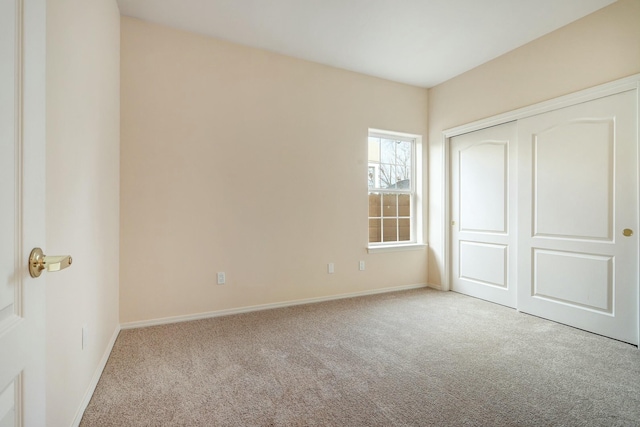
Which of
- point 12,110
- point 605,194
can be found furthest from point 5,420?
point 605,194

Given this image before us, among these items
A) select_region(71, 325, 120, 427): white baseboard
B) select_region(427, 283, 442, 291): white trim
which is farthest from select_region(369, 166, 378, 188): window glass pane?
select_region(71, 325, 120, 427): white baseboard

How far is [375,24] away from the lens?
9.86 ft

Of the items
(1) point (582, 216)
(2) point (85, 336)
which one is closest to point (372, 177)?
(1) point (582, 216)

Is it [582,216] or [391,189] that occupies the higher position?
[391,189]

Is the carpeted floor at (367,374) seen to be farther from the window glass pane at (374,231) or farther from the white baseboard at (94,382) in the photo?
the window glass pane at (374,231)

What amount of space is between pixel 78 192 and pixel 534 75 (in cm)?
408

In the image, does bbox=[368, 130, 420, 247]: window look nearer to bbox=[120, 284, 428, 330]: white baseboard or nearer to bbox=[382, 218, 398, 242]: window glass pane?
bbox=[382, 218, 398, 242]: window glass pane

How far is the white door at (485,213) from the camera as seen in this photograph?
11.7ft

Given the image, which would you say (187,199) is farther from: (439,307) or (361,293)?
(439,307)

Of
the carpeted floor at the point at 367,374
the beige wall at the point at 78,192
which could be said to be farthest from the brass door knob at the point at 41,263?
the carpeted floor at the point at 367,374

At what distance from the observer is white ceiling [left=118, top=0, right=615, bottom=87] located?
8.92 ft

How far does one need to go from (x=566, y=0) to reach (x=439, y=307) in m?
3.10

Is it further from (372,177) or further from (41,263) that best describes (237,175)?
(41,263)

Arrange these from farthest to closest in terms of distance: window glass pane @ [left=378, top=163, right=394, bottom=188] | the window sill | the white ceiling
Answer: window glass pane @ [left=378, top=163, right=394, bottom=188] → the window sill → the white ceiling
